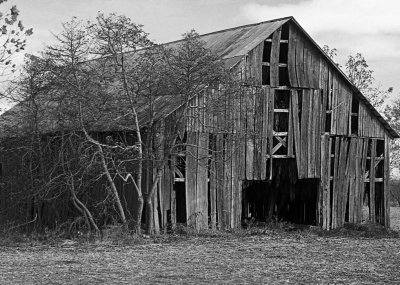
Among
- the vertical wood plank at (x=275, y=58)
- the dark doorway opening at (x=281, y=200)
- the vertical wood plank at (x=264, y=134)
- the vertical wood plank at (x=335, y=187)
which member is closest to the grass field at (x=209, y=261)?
the vertical wood plank at (x=264, y=134)

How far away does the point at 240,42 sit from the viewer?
2211 cm

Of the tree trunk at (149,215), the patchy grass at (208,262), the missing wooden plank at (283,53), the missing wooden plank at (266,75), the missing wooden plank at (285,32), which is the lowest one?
the patchy grass at (208,262)

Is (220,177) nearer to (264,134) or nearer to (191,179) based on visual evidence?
(191,179)

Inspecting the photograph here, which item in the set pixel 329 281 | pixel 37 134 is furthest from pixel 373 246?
pixel 37 134

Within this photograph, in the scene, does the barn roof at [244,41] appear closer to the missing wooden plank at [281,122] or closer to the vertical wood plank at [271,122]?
the vertical wood plank at [271,122]

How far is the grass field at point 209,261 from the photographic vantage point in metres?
12.2

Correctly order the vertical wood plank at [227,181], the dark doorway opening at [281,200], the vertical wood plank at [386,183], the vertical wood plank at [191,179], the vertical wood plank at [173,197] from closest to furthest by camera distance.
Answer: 1. the vertical wood plank at [173,197]
2. the vertical wood plank at [191,179]
3. the vertical wood plank at [227,181]
4. the dark doorway opening at [281,200]
5. the vertical wood plank at [386,183]

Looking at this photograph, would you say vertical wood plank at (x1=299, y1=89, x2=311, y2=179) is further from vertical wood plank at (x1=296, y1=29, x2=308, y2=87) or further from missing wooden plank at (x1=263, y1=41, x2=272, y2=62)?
missing wooden plank at (x1=263, y1=41, x2=272, y2=62)

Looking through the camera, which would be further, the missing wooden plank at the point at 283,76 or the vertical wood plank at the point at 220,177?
the missing wooden plank at the point at 283,76

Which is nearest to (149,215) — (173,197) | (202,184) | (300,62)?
(173,197)

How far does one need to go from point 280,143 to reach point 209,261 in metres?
8.07

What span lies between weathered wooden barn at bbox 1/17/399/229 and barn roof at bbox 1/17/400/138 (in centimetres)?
6

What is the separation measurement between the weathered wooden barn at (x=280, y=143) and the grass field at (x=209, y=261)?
5.53 ft

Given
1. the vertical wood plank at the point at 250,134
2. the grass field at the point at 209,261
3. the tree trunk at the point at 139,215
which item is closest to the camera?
the grass field at the point at 209,261
